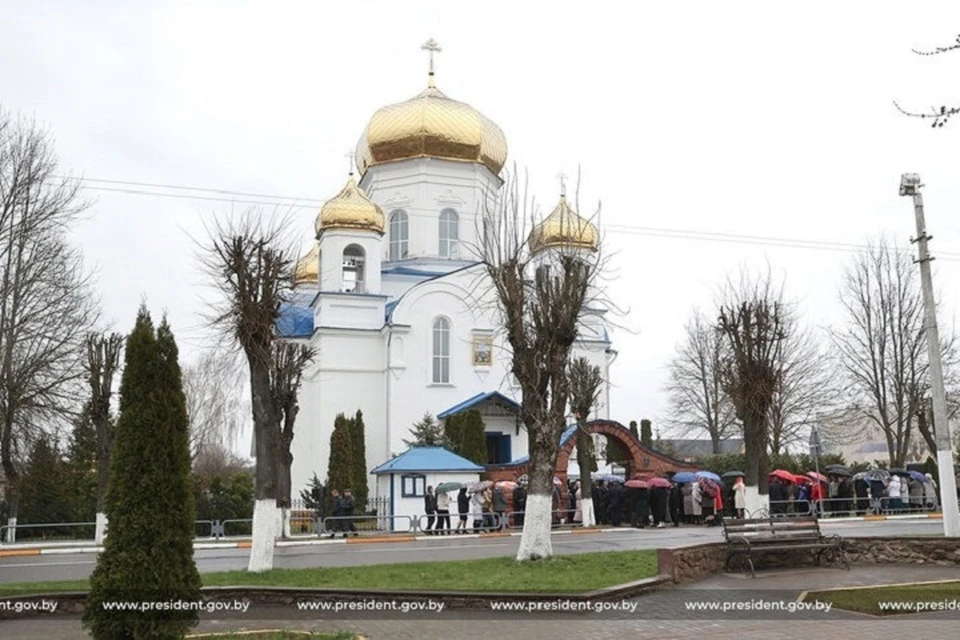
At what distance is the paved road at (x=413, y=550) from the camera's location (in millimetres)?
16141

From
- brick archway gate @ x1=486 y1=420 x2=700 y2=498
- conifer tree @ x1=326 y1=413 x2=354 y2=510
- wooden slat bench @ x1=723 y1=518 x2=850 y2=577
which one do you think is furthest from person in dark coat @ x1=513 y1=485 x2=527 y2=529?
wooden slat bench @ x1=723 y1=518 x2=850 y2=577

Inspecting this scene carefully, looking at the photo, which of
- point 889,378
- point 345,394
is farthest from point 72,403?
point 889,378

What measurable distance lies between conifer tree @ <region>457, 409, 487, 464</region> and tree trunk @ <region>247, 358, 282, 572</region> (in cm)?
1692

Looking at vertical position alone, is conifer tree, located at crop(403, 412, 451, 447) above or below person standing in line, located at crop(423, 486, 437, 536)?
above

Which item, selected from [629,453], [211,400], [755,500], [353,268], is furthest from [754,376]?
[211,400]

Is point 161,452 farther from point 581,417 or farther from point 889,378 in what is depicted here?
point 889,378

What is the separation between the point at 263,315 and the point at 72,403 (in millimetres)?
13459

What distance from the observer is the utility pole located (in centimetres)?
1480

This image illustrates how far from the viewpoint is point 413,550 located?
18812 mm

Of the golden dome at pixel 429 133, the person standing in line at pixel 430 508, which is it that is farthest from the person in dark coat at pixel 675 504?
the golden dome at pixel 429 133

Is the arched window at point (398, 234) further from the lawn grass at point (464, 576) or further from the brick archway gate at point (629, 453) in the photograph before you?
the lawn grass at point (464, 576)

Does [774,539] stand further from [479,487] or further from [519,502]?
[519,502]

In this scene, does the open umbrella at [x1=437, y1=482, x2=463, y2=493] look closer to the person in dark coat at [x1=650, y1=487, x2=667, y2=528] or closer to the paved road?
the paved road

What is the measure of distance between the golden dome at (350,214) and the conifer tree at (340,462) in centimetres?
837
